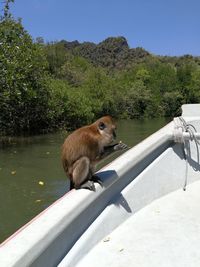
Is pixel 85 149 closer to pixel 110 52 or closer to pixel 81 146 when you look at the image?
pixel 81 146

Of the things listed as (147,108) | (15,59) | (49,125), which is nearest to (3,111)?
(15,59)

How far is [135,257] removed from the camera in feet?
9.57

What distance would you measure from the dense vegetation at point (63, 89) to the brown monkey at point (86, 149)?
14389mm

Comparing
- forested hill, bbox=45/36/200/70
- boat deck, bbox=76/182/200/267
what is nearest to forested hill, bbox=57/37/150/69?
forested hill, bbox=45/36/200/70

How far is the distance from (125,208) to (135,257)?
70 centimetres

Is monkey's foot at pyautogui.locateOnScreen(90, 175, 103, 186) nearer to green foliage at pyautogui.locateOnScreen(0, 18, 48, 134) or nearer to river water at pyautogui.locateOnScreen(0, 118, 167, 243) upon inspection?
river water at pyautogui.locateOnScreen(0, 118, 167, 243)

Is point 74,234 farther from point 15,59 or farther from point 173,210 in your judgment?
point 15,59

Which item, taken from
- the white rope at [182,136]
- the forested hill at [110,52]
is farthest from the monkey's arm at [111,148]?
the forested hill at [110,52]

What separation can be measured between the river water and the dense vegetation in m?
2.48

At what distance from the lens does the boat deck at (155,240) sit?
9.33 ft

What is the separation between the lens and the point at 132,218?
367 centimetres

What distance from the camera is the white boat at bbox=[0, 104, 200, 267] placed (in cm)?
216

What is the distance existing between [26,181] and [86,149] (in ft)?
29.5

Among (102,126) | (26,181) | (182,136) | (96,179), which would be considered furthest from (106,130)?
(26,181)
